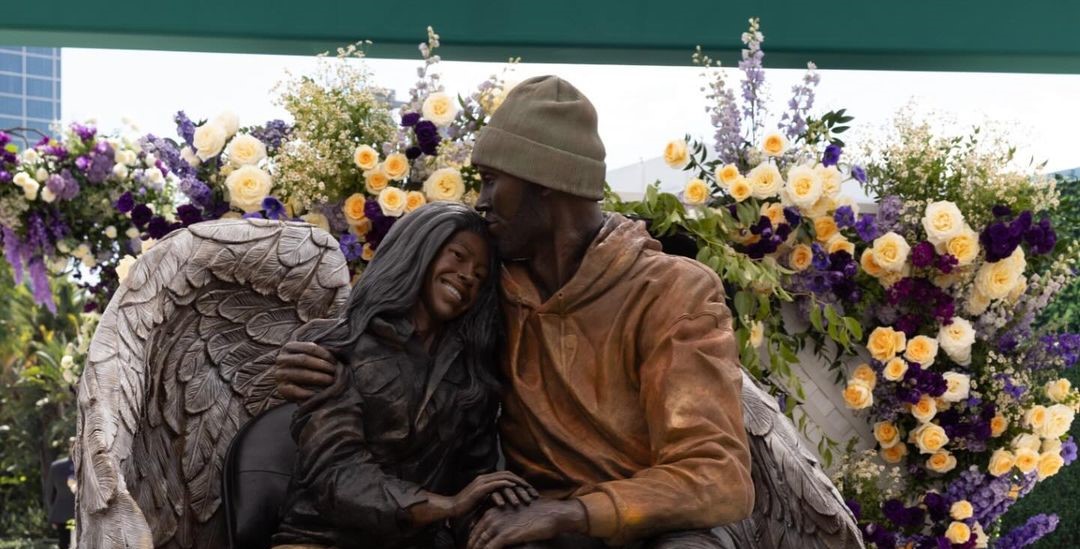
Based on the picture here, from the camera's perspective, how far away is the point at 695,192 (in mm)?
4434

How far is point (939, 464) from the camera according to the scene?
189 inches

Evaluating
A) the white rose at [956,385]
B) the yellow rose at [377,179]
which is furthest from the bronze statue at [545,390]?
the white rose at [956,385]

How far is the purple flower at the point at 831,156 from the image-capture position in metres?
4.69

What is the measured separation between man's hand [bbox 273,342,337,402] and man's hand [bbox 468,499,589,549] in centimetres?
40

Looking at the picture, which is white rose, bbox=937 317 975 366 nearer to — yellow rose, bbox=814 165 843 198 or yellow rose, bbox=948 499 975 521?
yellow rose, bbox=948 499 975 521

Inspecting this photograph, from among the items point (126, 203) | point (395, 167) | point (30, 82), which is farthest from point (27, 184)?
point (30, 82)

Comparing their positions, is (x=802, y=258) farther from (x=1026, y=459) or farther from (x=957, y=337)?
(x=1026, y=459)

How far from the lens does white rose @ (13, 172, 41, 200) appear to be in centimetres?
538

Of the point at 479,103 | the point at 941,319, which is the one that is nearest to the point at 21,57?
the point at 479,103

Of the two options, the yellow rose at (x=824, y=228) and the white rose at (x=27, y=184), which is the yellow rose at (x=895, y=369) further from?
the white rose at (x=27, y=184)

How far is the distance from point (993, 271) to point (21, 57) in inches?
338

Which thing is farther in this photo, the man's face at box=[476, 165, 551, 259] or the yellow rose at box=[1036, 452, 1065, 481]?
the yellow rose at box=[1036, 452, 1065, 481]

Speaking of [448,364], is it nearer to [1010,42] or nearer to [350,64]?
[350,64]

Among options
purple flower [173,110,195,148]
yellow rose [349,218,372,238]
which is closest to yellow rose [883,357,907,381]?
yellow rose [349,218,372,238]
